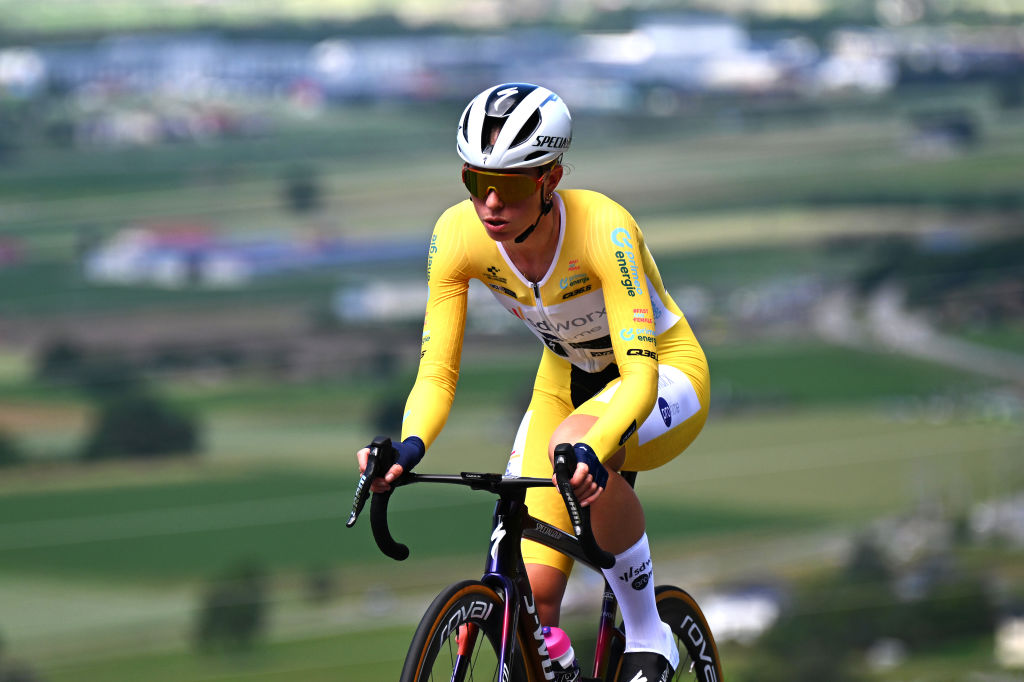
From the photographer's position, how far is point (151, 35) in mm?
193500

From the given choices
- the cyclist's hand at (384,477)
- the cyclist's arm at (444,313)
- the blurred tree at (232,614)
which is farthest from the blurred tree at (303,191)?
the cyclist's hand at (384,477)

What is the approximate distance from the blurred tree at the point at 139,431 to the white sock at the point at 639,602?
13397 cm

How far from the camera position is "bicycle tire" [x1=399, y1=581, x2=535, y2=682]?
5352 millimetres

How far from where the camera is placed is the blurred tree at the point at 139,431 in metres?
137

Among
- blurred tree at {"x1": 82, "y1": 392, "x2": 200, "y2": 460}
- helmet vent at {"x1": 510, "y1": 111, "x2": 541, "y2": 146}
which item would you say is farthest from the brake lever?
blurred tree at {"x1": 82, "y1": 392, "x2": 200, "y2": 460}

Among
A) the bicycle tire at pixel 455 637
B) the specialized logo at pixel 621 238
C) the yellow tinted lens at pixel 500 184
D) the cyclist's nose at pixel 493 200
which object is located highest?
the yellow tinted lens at pixel 500 184

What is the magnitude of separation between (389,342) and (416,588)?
5652 centimetres

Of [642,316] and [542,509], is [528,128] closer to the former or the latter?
[642,316]

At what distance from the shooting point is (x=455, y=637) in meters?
5.71

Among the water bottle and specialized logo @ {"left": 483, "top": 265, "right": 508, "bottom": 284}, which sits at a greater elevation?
specialized logo @ {"left": 483, "top": 265, "right": 508, "bottom": 284}

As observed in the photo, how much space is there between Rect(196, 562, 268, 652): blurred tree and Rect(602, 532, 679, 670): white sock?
100m

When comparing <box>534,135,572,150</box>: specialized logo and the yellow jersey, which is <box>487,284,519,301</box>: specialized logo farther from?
<box>534,135,572,150</box>: specialized logo

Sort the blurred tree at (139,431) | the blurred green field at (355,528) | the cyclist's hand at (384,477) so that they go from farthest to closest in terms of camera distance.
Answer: the blurred tree at (139,431)
the blurred green field at (355,528)
the cyclist's hand at (384,477)

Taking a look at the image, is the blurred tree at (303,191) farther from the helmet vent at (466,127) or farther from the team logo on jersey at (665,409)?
the helmet vent at (466,127)
